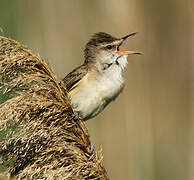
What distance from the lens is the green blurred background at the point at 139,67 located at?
3.75m

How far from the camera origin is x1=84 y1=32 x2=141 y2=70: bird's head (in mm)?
3388

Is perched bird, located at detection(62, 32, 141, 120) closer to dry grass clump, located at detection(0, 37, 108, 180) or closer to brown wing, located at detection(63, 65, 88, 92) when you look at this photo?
brown wing, located at detection(63, 65, 88, 92)

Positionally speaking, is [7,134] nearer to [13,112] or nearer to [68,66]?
[13,112]

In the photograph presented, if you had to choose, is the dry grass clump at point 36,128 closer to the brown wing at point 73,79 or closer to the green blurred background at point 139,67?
the brown wing at point 73,79

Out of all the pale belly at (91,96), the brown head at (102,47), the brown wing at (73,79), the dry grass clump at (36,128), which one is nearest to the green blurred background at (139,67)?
the brown head at (102,47)

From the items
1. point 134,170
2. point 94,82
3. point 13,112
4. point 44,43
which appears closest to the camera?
point 13,112

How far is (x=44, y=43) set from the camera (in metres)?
3.88

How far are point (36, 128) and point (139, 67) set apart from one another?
2.27 m

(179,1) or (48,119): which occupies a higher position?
(179,1)

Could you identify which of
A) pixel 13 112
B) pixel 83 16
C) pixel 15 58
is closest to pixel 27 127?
pixel 13 112

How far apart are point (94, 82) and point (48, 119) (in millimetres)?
1444

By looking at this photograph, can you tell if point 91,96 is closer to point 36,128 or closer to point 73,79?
point 73,79

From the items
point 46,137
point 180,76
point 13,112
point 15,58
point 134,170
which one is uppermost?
point 15,58

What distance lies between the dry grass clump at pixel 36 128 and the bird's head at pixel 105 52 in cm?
152
